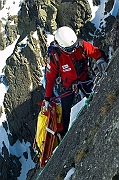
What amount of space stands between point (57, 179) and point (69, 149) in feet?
2.86

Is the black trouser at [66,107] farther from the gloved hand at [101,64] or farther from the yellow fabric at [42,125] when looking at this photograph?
the gloved hand at [101,64]

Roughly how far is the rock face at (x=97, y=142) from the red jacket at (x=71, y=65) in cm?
94

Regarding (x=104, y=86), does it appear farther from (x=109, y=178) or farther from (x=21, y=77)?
(x=21, y=77)

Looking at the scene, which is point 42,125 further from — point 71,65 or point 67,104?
point 71,65

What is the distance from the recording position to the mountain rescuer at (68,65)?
764 cm

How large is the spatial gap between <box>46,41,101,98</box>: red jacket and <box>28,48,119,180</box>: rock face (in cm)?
94

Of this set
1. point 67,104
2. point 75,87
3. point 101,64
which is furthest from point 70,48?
point 67,104

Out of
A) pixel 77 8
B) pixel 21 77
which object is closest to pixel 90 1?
pixel 77 8

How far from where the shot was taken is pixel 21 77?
A: 2239 inches

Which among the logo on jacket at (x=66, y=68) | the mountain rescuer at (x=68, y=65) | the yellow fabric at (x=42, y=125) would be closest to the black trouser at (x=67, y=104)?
the mountain rescuer at (x=68, y=65)

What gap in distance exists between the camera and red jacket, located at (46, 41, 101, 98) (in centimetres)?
791

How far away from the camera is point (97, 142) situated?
539 centimetres

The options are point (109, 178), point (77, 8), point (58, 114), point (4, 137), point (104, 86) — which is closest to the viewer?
point (109, 178)

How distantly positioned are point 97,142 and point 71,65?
10.5ft
